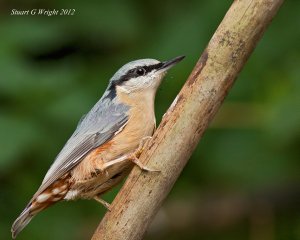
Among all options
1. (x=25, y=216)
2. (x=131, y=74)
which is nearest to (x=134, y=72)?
(x=131, y=74)

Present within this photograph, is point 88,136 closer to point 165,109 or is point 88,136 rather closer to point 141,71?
point 141,71

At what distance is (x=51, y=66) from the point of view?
5.23 m

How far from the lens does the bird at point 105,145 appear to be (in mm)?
4281

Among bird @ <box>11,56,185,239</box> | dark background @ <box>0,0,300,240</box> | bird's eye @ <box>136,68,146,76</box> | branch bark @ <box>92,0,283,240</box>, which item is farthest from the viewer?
dark background @ <box>0,0,300,240</box>

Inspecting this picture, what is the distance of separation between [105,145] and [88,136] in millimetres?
129

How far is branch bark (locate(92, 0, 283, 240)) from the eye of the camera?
345 centimetres

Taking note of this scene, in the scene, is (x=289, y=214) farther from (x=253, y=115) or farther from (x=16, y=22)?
(x=16, y=22)

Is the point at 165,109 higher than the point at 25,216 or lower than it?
higher

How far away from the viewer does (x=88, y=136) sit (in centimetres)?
438

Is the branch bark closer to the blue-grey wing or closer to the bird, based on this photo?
the bird

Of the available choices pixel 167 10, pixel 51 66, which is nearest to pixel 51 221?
pixel 51 66

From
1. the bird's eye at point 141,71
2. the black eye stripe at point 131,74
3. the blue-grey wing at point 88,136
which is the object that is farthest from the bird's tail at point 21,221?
the bird's eye at point 141,71

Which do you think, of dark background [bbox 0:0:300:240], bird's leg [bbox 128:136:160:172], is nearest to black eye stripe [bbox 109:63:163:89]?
dark background [bbox 0:0:300:240]

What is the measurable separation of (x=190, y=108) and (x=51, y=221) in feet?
6.65
